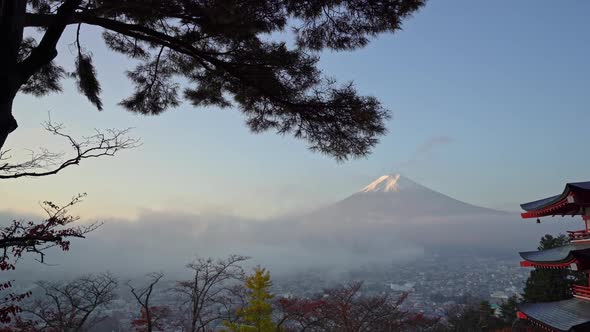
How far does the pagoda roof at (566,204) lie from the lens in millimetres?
6121

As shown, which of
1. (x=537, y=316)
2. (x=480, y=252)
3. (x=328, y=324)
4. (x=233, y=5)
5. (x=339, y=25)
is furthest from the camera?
(x=480, y=252)

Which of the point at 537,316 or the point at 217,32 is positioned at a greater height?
the point at 217,32

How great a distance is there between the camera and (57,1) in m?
3.53

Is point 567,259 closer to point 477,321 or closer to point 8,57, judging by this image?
point 8,57

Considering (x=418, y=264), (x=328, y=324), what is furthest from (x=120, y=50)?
(x=418, y=264)

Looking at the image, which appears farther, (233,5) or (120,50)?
(120,50)

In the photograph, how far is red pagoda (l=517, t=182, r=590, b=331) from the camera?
607 cm

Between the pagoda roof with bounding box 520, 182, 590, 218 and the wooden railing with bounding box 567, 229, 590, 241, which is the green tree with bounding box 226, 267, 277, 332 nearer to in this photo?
the pagoda roof with bounding box 520, 182, 590, 218

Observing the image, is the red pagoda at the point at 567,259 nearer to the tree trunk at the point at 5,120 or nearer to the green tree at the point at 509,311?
the tree trunk at the point at 5,120

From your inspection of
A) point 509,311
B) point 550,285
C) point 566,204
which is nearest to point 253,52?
point 566,204

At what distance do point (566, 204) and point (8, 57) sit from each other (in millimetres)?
7662

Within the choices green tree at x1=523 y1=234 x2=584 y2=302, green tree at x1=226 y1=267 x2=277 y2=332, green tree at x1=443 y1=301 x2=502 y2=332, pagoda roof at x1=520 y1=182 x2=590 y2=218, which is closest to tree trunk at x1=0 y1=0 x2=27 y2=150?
pagoda roof at x1=520 y1=182 x2=590 y2=218

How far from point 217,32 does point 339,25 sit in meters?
1.21

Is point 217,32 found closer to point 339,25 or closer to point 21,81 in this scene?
point 339,25
